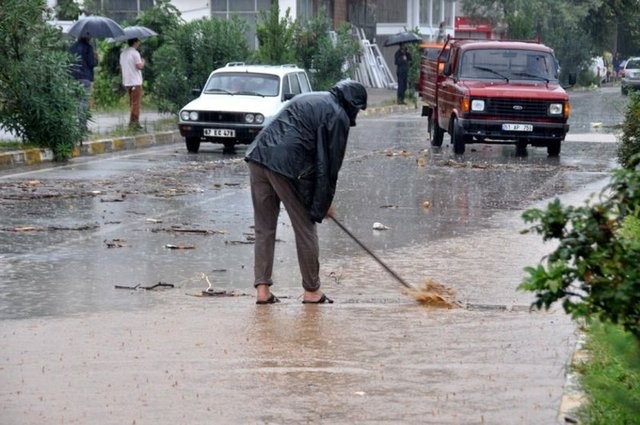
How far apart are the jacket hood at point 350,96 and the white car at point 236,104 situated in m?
13.6

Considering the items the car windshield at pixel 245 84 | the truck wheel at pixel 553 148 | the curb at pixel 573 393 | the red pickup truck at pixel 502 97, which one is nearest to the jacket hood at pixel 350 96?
the curb at pixel 573 393

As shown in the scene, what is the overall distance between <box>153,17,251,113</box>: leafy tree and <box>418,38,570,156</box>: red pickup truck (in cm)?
735

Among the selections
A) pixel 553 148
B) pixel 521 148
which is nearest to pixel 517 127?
pixel 553 148

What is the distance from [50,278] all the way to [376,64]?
155 feet

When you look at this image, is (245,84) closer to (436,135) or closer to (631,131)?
(436,135)

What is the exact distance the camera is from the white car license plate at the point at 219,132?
921 inches

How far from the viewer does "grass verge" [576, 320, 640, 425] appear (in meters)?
4.23

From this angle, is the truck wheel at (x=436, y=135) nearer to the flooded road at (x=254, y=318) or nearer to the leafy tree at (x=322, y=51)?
the flooded road at (x=254, y=318)

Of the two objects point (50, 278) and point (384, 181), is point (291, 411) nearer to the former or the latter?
point (50, 278)

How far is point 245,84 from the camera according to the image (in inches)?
974

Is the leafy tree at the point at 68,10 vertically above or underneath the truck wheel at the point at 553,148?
above

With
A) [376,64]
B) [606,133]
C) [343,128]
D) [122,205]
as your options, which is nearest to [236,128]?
[122,205]

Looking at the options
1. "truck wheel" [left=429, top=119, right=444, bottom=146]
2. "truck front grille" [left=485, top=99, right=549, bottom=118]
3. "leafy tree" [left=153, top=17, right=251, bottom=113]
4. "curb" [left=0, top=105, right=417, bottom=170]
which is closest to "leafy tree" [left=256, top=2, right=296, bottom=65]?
"leafy tree" [left=153, top=17, right=251, bottom=113]

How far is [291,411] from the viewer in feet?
20.4
